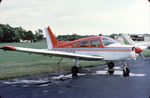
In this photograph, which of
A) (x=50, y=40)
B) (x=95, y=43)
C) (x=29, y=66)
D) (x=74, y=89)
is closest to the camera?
(x=74, y=89)

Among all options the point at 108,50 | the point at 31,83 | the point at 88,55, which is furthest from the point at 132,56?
the point at 31,83

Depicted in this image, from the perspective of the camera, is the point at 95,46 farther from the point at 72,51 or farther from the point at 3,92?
the point at 3,92

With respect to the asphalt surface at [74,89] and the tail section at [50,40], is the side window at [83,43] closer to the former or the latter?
the asphalt surface at [74,89]

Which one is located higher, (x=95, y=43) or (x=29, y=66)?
(x=95, y=43)

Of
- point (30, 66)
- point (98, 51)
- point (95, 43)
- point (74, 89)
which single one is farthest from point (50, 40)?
point (74, 89)

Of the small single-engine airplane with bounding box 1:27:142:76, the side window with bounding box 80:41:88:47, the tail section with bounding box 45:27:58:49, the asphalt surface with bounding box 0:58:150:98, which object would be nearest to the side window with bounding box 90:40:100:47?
the small single-engine airplane with bounding box 1:27:142:76

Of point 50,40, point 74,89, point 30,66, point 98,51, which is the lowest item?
point 74,89

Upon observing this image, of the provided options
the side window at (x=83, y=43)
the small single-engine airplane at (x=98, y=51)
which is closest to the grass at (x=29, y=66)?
the small single-engine airplane at (x=98, y=51)

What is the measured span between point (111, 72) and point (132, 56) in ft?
7.01

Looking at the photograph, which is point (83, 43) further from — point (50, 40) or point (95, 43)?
point (50, 40)

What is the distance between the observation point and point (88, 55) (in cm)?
1711

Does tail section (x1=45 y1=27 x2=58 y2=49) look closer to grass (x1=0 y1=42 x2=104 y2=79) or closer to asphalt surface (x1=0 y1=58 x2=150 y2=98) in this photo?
grass (x1=0 y1=42 x2=104 y2=79)

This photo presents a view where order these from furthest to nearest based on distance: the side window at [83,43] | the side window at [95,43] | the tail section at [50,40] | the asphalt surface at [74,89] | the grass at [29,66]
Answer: the tail section at [50,40] < the grass at [29,66] < the side window at [83,43] < the side window at [95,43] < the asphalt surface at [74,89]

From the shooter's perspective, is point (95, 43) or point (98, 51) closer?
point (98, 51)
